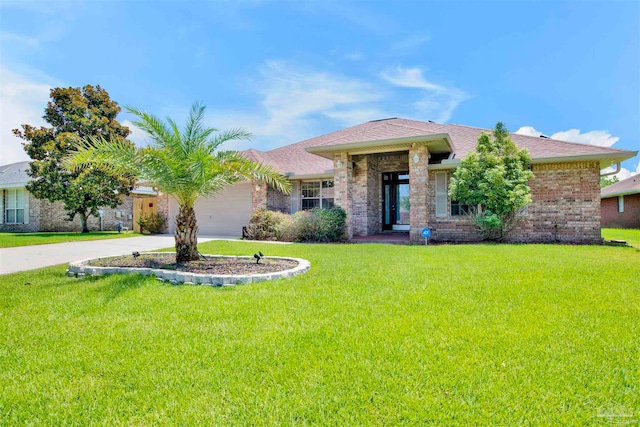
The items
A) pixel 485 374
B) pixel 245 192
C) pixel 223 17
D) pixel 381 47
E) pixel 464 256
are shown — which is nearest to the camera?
pixel 485 374

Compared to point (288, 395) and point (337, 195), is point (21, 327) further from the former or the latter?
point (337, 195)

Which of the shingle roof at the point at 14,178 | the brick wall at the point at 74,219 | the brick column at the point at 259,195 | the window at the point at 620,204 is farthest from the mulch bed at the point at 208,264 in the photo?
the window at the point at 620,204

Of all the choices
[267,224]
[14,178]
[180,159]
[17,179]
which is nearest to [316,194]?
[267,224]

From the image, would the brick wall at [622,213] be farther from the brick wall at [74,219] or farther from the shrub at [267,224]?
the brick wall at [74,219]

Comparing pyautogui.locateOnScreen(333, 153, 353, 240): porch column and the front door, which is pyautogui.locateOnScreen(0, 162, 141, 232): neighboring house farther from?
the front door

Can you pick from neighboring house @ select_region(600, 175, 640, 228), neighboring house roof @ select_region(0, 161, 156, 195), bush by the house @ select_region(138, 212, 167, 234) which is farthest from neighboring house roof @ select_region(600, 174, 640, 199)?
neighboring house roof @ select_region(0, 161, 156, 195)

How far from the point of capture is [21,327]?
151 inches

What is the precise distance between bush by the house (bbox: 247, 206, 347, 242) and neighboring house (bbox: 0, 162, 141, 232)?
13.2 metres

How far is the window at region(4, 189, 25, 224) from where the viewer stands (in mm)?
21391

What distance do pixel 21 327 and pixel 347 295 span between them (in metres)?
4.00

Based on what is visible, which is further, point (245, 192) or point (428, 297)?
point (245, 192)

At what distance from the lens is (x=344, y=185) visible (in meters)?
12.9

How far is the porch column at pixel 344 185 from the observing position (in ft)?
42.0

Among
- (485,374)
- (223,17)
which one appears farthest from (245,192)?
(485,374)
